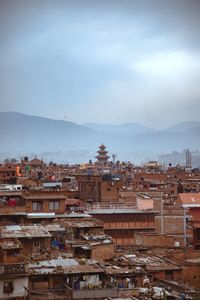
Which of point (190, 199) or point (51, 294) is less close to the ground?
point (190, 199)

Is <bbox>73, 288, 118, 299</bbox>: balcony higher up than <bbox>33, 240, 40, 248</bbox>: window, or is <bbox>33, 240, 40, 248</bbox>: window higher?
<bbox>33, 240, 40, 248</bbox>: window

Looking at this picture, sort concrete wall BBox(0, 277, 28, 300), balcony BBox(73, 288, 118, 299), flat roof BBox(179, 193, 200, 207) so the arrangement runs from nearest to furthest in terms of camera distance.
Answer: concrete wall BBox(0, 277, 28, 300) → balcony BBox(73, 288, 118, 299) → flat roof BBox(179, 193, 200, 207)

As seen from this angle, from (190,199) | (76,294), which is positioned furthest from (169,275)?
(190,199)

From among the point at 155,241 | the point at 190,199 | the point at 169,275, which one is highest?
the point at 190,199

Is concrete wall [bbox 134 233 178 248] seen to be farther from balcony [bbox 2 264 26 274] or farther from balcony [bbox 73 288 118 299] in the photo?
balcony [bbox 2 264 26 274]

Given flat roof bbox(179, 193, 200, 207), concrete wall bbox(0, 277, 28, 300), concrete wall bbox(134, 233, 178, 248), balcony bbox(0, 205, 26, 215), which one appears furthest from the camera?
flat roof bbox(179, 193, 200, 207)

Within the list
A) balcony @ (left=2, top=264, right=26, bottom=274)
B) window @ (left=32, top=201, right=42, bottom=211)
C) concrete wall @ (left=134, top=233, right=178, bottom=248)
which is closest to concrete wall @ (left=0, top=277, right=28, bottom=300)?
balcony @ (left=2, top=264, right=26, bottom=274)

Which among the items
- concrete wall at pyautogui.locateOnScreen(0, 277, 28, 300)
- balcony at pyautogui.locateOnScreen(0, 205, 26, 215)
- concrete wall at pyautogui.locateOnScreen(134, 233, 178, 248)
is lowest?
concrete wall at pyautogui.locateOnScreen(0, 277, 28, 300)

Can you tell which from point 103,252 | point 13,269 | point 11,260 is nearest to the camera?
point 13,269

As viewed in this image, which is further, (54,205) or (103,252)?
(54,205)

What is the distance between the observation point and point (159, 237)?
83.0ft

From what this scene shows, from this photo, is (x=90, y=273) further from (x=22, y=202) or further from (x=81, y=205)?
(x=81, y=205)

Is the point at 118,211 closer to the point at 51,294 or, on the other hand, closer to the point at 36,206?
the point at 36,206

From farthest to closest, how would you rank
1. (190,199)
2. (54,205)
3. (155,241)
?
(190,199)
(54,205)
(155,241)
